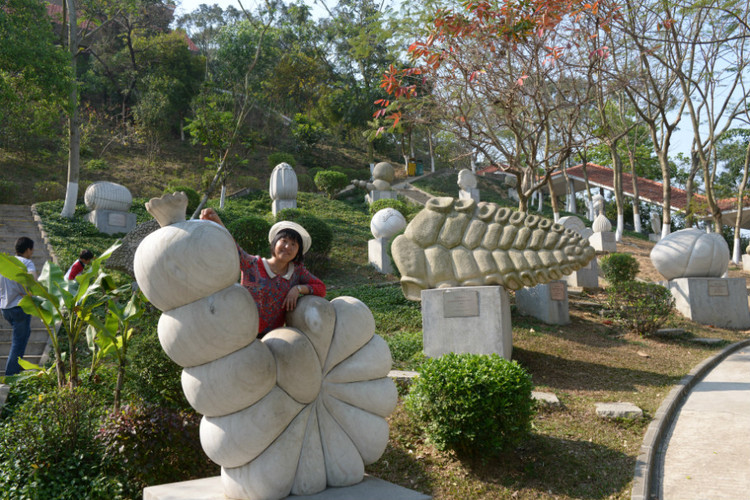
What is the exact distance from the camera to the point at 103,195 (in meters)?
16.4

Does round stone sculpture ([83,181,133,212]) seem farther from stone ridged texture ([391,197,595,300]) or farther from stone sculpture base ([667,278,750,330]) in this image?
stone sculpture base ([667,278,750,330])

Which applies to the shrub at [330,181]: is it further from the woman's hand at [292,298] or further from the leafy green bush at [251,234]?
the woman's hand at [292,298]

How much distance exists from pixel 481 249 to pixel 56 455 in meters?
5.44

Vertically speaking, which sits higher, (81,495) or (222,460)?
(222,460)

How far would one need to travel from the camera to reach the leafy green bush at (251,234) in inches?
528

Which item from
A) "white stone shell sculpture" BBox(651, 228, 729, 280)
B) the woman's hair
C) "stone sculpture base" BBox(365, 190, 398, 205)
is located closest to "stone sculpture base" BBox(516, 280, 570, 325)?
"white stone shell sculpture" BBox(651, 228, 729, 280)

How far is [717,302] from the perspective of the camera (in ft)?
38.1

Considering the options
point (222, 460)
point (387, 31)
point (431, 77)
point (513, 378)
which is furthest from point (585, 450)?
point (387, 31)

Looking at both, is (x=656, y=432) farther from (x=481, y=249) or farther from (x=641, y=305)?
(x=641, y=305)

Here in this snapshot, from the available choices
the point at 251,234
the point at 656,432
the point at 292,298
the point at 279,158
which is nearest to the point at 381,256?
the point at 251,234

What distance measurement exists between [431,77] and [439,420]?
8.83 meters

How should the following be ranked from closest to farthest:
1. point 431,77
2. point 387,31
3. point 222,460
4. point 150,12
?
point 222,460 → point 431,77 → point 387,31 → point 150,12

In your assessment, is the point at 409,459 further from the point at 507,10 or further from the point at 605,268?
the point at 605,268

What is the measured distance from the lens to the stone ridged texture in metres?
7.48
